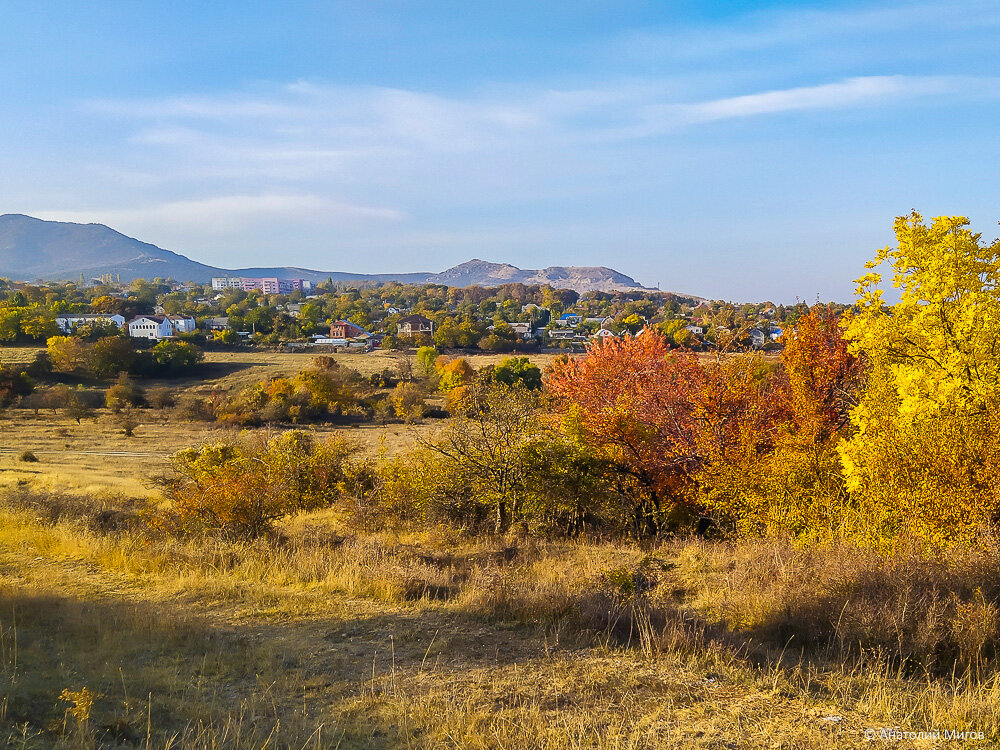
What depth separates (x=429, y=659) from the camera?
5.54 metres

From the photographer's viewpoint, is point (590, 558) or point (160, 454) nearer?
point (590, 558)

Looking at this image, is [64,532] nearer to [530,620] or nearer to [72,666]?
[72,666]

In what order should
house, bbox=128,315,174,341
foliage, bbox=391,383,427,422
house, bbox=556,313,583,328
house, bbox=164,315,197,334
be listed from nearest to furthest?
foliage, bbox=391,383,427,422 → house, bbox=128,315,174,341 → house, bbox=164,315,197,334 → house, bbox=556,313,583,328

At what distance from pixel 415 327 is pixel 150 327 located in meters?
33.9

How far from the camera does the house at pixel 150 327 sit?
81250mm

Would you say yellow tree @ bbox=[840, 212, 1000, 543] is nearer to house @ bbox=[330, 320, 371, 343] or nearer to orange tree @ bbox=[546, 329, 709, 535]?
orange tree @ bbox=[546, 329, 709, 535]

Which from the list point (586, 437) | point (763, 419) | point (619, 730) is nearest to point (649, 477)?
point (586, 437)

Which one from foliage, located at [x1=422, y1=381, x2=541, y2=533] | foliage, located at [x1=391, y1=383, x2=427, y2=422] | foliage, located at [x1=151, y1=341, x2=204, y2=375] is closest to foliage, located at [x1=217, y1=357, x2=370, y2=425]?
foliage, located at [x1=391, y1=383, x2=427, y2=422]

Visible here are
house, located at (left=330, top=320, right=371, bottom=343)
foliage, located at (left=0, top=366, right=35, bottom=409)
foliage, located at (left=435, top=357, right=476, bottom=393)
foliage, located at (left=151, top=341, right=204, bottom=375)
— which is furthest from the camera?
house, located at (left=330, top=320, right=371, bottom=343)

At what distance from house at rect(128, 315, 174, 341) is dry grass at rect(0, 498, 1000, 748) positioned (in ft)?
269

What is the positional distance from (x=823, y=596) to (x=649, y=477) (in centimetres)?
659

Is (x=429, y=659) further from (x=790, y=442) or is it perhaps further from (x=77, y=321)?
(x=77, y=321)

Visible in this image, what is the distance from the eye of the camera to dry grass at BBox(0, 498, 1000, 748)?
4.34 meters

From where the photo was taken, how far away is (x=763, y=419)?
42.4ft
